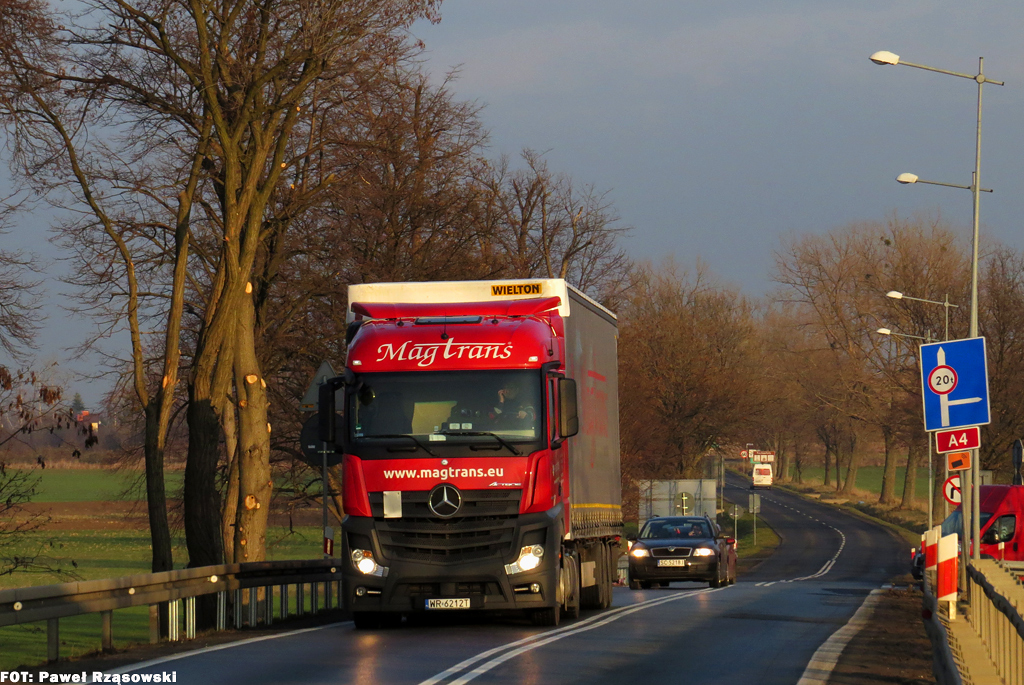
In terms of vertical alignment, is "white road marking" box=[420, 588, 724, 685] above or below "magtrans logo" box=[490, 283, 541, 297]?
below

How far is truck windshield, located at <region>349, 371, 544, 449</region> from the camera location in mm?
14609

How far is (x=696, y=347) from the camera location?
254 feet

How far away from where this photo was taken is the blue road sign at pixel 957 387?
55.6 feet

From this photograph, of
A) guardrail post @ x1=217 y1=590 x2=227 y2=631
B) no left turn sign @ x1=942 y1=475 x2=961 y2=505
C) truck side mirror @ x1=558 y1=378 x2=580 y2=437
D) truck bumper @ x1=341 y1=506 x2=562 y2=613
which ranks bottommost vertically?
guardrail post @ x1=217 y1=590 x2=227 y2=631

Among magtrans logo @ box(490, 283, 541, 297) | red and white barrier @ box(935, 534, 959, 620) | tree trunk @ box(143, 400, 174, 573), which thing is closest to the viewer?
red and white barrier @ box(935, 534, 959, 620)

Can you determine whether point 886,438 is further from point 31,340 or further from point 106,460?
point 31,340

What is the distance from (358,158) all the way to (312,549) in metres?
41.6

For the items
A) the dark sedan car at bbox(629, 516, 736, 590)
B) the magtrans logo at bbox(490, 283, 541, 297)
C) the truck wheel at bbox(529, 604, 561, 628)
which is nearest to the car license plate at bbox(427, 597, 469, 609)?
the truck wheel at bbox(529, 604, 561, 628)

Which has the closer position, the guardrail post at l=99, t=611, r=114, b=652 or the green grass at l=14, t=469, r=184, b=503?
the guardrail post at l=99, t=611, r=114, b=652

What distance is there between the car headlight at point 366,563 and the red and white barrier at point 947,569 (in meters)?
5.49

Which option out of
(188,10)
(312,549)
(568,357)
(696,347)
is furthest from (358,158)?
(696,347)

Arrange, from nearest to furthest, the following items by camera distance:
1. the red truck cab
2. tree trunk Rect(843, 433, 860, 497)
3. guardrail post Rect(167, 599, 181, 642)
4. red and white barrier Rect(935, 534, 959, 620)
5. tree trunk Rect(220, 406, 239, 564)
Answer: red and white barrier Rect(935, 534, 959, 620), guardrail post Rect(167, 599, 181, 642), tree trunk Rect(220, 406, 239, 564), the red truck cab, tree trunk Rect(843, 433, 860, 497)

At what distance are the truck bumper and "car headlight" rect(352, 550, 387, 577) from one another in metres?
0.03

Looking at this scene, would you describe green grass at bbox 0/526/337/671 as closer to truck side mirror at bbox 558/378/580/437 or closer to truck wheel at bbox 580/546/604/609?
truck side mirror at bbox 558/378/580/437
